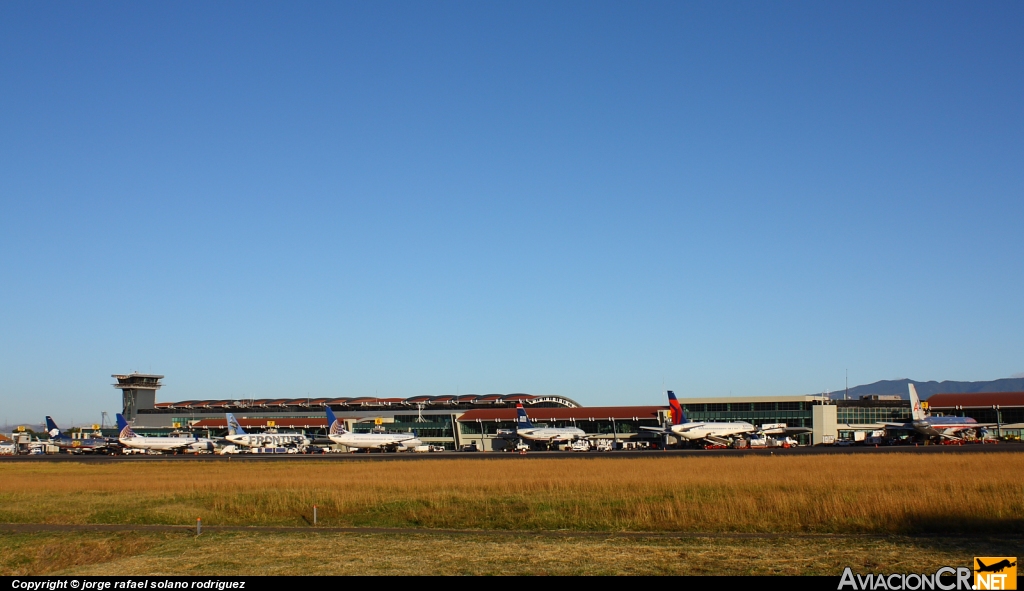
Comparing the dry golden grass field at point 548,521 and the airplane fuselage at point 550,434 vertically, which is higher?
the dry golden grass field at point 548,521

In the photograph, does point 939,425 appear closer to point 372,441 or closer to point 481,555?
point 372,441

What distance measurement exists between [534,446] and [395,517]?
90.5 metres

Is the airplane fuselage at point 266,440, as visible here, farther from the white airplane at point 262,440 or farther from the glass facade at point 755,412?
the glass facade at point 755,412

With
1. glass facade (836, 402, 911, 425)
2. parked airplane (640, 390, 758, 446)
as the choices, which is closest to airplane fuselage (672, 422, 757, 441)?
parked airplane (640, 390, 758, 446)

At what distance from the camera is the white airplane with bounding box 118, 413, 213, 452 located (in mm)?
117312

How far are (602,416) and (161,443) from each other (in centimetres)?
6827

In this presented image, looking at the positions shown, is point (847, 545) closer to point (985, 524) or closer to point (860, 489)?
point (985, 524)

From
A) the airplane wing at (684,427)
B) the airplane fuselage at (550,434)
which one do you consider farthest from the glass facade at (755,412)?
the airplane wing at (684,427)

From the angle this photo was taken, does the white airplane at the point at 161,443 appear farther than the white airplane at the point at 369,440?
Yes

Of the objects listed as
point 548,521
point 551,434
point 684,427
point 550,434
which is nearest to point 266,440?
point 550,434

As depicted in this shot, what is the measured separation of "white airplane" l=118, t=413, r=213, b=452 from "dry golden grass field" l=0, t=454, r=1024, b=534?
7052 cm

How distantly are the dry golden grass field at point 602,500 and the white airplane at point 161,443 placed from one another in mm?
70516

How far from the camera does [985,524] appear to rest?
78.7 feet

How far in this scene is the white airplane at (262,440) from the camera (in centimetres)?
11831
